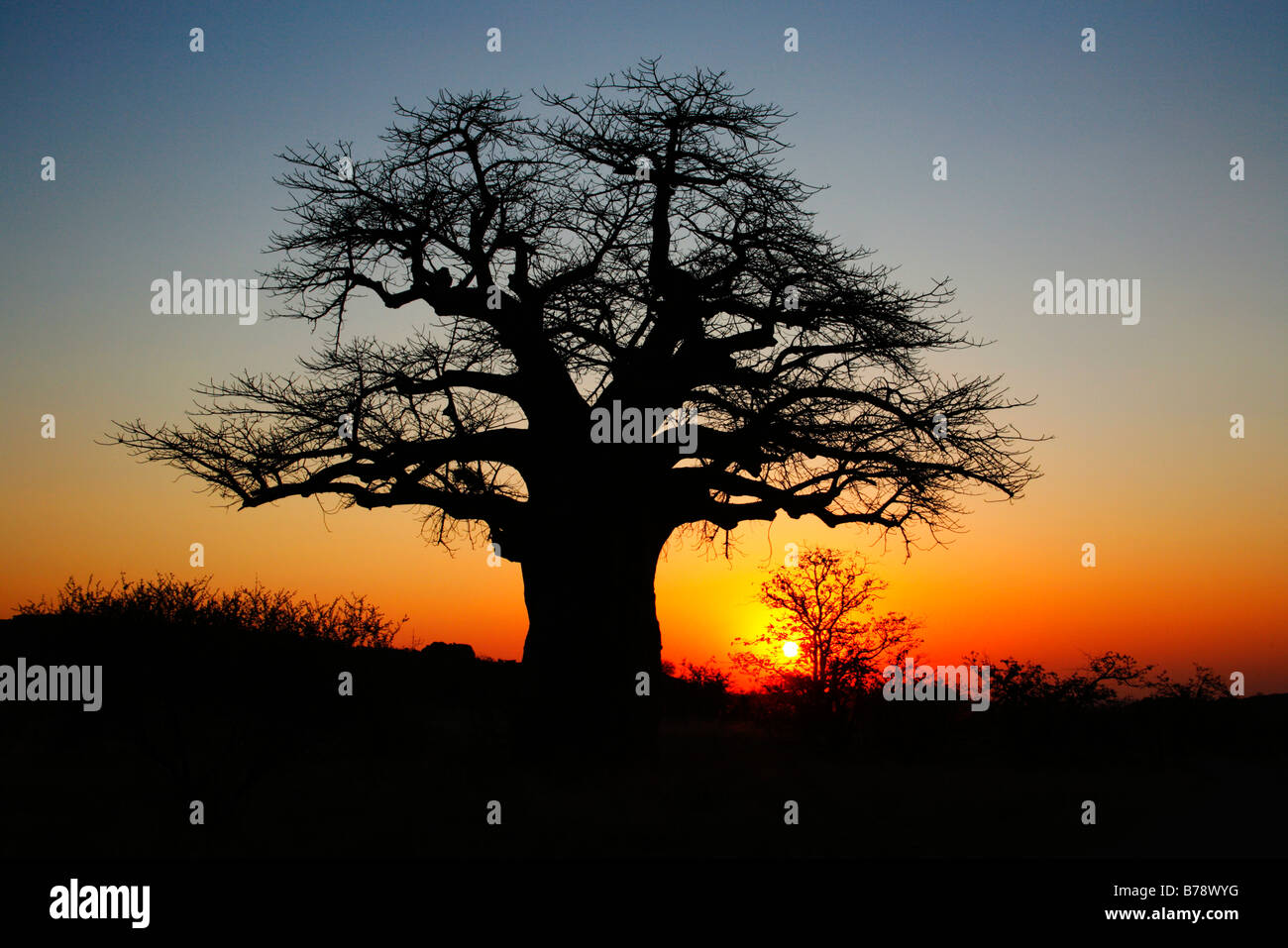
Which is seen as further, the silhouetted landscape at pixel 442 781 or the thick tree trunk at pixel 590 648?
the thick tree trunk at pixel 590 648

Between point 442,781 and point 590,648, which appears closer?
point 442,781

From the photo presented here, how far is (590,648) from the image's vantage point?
9.77 meters

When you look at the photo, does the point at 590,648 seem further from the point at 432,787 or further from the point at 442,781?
the point at 432,787

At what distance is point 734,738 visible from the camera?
13.7 metres

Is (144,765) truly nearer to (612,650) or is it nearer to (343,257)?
(612,650)

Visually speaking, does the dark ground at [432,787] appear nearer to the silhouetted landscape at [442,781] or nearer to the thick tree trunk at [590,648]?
the silhouetted landscape at [442,781]

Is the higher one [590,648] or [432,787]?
[590,648]

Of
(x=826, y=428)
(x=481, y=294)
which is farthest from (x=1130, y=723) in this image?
(x=481, y=294)

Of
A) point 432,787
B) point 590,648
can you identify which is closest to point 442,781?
point 432,787

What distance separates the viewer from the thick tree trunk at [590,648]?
971 cm

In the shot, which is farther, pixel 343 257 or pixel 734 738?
pixel 734 738

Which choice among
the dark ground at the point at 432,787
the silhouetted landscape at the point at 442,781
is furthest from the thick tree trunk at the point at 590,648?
the dark ground at the point at 432,787

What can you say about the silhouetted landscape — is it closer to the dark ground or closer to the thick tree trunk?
the dark ground
